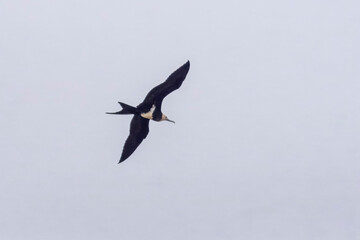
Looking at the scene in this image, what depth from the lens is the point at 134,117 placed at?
1646 inches

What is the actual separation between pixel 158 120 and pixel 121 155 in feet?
7.53

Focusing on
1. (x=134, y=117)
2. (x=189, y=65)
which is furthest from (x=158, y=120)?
(x=189, y=65)

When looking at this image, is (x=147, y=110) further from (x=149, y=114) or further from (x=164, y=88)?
(x=164, y=88)

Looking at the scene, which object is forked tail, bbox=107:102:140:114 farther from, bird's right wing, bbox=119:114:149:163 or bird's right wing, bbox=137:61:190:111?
bird's right wing, bbox=119:114:149:163

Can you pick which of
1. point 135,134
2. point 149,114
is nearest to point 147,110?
point 149,114

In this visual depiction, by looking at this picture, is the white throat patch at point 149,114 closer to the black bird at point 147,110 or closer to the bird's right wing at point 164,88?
the black bird at point 147,110

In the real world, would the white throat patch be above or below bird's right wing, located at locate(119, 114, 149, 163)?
above

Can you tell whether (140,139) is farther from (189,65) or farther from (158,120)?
(189,65)

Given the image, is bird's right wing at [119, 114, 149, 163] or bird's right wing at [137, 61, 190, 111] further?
bird's right wing at [119, 114, 149, 163]

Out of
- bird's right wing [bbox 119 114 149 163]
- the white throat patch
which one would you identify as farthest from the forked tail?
bird's right wing [bbox 119 114 149 163]

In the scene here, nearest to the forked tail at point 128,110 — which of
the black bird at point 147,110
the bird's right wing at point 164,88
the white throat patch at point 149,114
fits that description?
the black bird at point 147,110

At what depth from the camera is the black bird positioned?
38.8m

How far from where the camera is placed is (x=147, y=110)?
40281 mm

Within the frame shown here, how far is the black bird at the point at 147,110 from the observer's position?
38.8m
